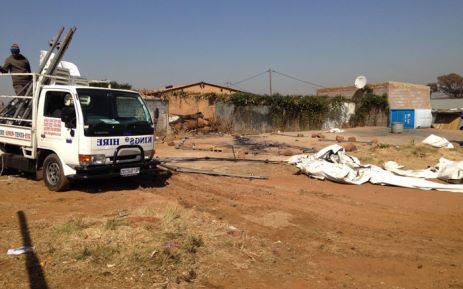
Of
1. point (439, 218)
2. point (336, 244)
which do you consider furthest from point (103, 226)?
point (439, 218)

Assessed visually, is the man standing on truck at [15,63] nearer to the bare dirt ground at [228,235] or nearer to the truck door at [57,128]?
the truck door at [57,128]

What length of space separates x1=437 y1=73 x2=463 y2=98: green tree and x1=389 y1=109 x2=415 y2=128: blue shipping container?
4389cm

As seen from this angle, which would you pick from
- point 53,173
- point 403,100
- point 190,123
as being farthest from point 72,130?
point 403,100

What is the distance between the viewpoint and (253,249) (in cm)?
548

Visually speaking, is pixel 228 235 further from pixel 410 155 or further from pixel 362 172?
pixel 410 155

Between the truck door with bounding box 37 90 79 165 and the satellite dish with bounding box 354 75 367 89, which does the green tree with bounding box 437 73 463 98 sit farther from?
the truck door with bounding box 37 90 79 165

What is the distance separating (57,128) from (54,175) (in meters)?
1.02

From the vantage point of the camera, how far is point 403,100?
37.3 m

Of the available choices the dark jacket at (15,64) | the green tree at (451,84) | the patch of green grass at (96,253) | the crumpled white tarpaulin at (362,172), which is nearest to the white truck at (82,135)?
the dark jacket at (15,64)

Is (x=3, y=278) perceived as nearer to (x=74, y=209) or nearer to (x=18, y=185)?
(x=74, y=209)

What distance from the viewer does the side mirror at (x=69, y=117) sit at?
26.3 ft

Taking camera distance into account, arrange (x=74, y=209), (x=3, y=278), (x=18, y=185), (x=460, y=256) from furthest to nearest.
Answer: (x=18, y=185), (x=74, y=209), (x=460, y=256), (x=3, y=278)

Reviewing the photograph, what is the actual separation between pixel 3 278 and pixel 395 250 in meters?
4.75

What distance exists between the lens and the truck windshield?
805cm
